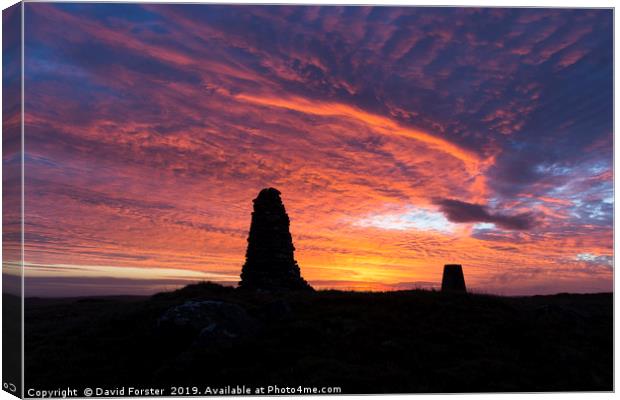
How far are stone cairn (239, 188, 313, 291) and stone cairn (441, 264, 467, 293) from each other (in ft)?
26.1

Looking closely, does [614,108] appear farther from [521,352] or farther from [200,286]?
[200,286]

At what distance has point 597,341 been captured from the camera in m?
18.6

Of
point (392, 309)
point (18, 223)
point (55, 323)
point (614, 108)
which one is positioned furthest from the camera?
point (55, 323)

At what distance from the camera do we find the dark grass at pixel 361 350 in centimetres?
1501

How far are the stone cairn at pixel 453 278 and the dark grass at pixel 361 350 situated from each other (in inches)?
225

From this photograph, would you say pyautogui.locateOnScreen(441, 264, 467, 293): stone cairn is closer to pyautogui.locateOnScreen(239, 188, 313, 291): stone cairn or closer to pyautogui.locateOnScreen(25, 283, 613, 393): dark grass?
pyautogui.locateOnScreen(25, 283, 613, 393): dark grass

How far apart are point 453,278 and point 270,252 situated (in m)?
10.7

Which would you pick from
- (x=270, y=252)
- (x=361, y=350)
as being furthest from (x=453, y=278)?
(x=361, y=350)

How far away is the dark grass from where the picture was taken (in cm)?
1501

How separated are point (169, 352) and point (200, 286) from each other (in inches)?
430

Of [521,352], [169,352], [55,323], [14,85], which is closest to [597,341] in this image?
[521,352]

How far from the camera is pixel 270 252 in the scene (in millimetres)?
30734

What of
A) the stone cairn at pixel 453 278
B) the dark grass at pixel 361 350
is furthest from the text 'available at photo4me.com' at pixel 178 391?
the stone cairn at pixel 453 278

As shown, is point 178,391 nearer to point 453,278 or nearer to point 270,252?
point 270,252
